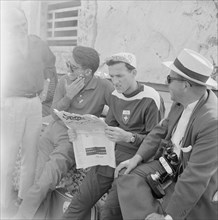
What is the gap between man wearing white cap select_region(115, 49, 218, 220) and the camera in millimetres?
1845

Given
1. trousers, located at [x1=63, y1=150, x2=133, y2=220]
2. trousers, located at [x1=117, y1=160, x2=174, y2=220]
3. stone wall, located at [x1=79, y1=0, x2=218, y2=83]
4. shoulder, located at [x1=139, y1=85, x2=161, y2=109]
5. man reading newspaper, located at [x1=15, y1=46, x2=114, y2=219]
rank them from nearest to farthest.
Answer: trousers, located at [x1=117, y1=160, x2=174, y2=220] → trousers, located at [x1=63, y1=150, x2=133, y2=220] → shoulder, located at [x1=139, y1=85, x2=161, y2=109] → man reading newspaper, located at [x1=15, y1=46, x2=114, y2=219] → stone wall, located at [x1=79, y1=0, x2=218, y2=83]

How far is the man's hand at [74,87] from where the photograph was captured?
3.06 meters

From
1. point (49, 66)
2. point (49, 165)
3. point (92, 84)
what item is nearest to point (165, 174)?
point (49, 165)

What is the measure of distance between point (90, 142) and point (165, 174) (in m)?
0.67

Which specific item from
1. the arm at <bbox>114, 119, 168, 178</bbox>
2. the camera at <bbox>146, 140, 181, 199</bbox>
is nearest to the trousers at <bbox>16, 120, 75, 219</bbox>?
the arm at <bbox>114, 119, 168, 178</bbox>

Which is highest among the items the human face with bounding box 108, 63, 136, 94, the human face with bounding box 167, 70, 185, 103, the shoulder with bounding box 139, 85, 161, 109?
the human face with bounding box 167, 70, 185, 103

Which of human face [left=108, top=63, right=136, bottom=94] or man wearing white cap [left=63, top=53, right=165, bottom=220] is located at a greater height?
human face [left=108, top=63, right=136, bottom=94]

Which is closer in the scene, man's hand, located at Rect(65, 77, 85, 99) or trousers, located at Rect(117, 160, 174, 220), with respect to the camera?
trousers, located at Rect(117, 160, 174, 220)

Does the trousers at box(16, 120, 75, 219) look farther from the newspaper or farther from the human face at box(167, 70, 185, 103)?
the human face at box(167, 70, 185, 103)

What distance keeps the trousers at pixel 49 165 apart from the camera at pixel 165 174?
0.98 metres

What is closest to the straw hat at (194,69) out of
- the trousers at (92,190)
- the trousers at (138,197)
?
the trousers at (138,197)

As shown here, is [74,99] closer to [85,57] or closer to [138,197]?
[85,57]

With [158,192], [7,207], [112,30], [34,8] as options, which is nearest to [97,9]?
[112,30]

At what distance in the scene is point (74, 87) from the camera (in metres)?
3.06
